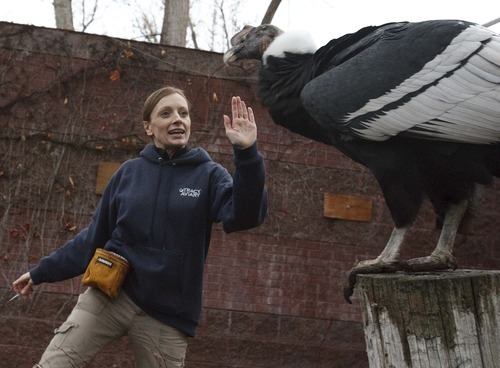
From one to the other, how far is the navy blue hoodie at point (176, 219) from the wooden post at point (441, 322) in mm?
782

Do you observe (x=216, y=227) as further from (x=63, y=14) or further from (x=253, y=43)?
(x=63, y=14)

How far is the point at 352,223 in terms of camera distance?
26.8 ft

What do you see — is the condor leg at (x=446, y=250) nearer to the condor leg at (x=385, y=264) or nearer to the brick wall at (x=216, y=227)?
the condor leg at (x=385, y=264)

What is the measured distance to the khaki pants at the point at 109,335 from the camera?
374 cm

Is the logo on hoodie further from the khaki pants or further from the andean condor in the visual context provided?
the andean condor

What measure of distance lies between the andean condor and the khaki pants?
91cm

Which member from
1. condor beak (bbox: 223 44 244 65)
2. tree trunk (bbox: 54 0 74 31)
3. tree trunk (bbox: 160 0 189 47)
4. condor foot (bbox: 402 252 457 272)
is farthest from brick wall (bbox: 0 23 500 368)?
tree trunk (bbox: 54 0 74 31)

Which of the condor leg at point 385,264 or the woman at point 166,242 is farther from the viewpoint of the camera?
the condor leg at point 385,264

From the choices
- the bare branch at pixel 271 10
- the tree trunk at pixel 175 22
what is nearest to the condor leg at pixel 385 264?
the tree trunk at pixel 175 22

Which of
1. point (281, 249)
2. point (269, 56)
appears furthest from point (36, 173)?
point (269, 56)

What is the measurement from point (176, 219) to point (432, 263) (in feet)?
3.95

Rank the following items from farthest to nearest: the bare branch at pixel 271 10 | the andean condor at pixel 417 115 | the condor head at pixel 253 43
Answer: the bare branch at pixel 271 10 < the condor head at pixel 253 43 < the andean condor at pixel 417 115

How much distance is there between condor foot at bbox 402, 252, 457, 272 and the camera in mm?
3938

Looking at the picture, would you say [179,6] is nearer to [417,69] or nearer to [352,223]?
[352,223]
